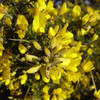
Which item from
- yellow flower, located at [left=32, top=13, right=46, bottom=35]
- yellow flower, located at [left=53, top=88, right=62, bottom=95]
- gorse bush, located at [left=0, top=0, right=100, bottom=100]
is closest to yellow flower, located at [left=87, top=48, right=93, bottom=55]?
gorse bush, located at [left=0, top=0, right=100, bottom=100]

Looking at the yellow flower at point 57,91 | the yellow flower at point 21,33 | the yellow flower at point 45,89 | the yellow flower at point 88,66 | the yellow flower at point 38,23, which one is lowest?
the yellow flower at point 57,91

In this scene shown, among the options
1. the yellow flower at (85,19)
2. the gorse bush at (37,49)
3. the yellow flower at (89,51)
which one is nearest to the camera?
the gorse bush at (37,49)

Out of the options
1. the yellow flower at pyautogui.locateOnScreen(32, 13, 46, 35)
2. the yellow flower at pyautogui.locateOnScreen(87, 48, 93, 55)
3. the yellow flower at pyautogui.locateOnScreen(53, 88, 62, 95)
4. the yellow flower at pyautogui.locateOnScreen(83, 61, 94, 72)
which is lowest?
the yellow flower at pyautogui.locateOnScreen(53, 88, 62, 95)

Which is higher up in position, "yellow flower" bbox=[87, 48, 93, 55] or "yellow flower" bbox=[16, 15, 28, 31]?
"yellow flower" bbox=[16, 15, 28, 31]

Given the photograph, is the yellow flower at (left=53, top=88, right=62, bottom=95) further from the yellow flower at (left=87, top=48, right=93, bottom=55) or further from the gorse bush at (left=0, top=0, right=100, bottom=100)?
the yellow flower at (left=87, top=48, right=93, bottom=55)

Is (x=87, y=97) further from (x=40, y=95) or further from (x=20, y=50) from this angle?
(x=20, y=50)

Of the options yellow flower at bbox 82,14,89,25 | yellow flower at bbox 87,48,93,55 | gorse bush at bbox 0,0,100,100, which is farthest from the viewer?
yellow flower at bbox 87,48,93,55

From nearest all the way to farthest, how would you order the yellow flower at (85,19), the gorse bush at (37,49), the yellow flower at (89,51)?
the gorse bush at (37,49) < the yellow flower at (85,19) < the yellow flower at (89,51)

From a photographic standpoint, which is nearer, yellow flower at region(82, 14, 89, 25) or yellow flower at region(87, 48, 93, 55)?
yellow flower at region(82, 14, 89, 25)

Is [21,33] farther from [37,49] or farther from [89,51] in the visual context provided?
[89,51]

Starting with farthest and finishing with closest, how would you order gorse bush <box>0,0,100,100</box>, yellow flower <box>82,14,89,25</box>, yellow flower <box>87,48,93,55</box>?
yellow flower <box>87,48,93,55</box>, yellow flower <box>82,14,89,25</box>, gorse bush <box>0,0,100,100</box>

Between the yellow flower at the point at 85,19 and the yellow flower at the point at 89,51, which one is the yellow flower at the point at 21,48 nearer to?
the yellow flower at the point at 85,19

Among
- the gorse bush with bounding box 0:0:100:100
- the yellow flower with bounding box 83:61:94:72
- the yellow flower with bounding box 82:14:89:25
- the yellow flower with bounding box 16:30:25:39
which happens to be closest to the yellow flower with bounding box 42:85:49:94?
the gorse bush with bounding box 0:0:100:100

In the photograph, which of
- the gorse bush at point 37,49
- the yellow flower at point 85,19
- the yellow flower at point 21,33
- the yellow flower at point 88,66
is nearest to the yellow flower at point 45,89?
the gorse bush at point 37,49
